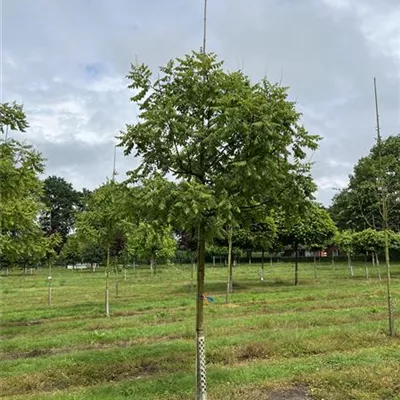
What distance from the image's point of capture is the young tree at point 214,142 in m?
5.58

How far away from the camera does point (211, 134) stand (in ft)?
19.1

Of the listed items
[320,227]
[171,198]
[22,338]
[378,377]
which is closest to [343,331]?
[378,377]

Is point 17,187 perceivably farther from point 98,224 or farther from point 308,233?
point 308,233

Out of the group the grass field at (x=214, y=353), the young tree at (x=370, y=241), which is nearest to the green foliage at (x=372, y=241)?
the young tree at (x=370, y=241)

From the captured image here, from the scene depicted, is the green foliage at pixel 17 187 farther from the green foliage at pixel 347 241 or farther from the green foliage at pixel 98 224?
the green foliage at pixel 347 241

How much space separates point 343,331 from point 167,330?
4110 millimetres

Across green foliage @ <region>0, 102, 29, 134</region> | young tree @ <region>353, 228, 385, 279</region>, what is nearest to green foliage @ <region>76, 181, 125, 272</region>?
green foliage @ <region>0, 102, 29, 134</region>

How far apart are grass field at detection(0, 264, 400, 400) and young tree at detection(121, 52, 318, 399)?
1499mm

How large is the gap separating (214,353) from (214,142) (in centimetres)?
451

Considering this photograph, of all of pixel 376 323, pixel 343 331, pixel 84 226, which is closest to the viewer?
pixel 343 331

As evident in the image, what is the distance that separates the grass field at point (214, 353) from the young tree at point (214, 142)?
1.50 meters

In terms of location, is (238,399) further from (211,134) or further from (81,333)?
(81,333)

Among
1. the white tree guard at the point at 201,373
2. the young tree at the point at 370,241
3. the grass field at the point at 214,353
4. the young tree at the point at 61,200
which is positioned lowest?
the grass field at the point at 214,353

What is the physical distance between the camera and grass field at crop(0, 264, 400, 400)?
6.60 m
